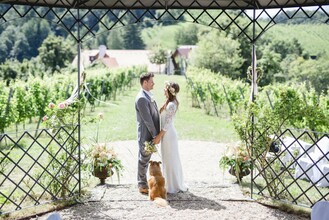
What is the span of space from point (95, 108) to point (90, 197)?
49.4 ft

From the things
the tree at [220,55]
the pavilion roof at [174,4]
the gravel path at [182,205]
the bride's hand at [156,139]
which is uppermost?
the tree at [220,55]

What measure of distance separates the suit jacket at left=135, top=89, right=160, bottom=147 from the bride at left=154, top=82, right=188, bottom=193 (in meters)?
A: 0.10

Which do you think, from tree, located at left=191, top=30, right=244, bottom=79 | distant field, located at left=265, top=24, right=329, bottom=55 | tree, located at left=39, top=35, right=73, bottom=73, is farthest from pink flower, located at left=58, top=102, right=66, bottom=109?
distant field, located at left=265, top=24, right=329, bottom=55

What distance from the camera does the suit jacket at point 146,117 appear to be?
677cm

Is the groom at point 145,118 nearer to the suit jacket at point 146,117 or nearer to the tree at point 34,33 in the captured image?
the suit jacket at point 146,117

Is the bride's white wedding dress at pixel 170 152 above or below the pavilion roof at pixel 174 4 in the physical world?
below

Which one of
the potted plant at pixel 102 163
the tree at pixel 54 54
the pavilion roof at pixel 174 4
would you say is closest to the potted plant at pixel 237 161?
the potted plant at pixel 102 163

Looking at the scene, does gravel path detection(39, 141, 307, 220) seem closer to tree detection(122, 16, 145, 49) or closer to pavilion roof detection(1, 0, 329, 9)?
pavilion roof detection(1, 0, 329, 9)

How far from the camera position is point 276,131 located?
6.68m

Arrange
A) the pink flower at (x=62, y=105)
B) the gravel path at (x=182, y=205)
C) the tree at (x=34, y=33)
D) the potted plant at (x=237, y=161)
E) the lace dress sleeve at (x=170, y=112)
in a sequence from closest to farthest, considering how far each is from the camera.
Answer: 1. the gravel path at (x=182, y=205)
2. the pink flower at (x=62, y=105)
3. the lace dress sleeve at (x=170, y=112)
4. the potted plant at (x=237, y=161)
5. the tree at (x=34, y=33)

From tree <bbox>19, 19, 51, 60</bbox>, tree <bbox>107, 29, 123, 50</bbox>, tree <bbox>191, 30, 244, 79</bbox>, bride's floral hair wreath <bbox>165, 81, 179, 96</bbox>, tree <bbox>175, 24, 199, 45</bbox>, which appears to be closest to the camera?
bride's floral hair wreath <bbox>165, 81, 179, 96</bbox>

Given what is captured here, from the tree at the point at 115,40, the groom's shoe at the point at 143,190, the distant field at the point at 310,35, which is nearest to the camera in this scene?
the groom's shoe at the point at 143,190

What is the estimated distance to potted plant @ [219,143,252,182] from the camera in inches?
302

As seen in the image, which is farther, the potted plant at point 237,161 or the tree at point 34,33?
the tree at point 34,33
